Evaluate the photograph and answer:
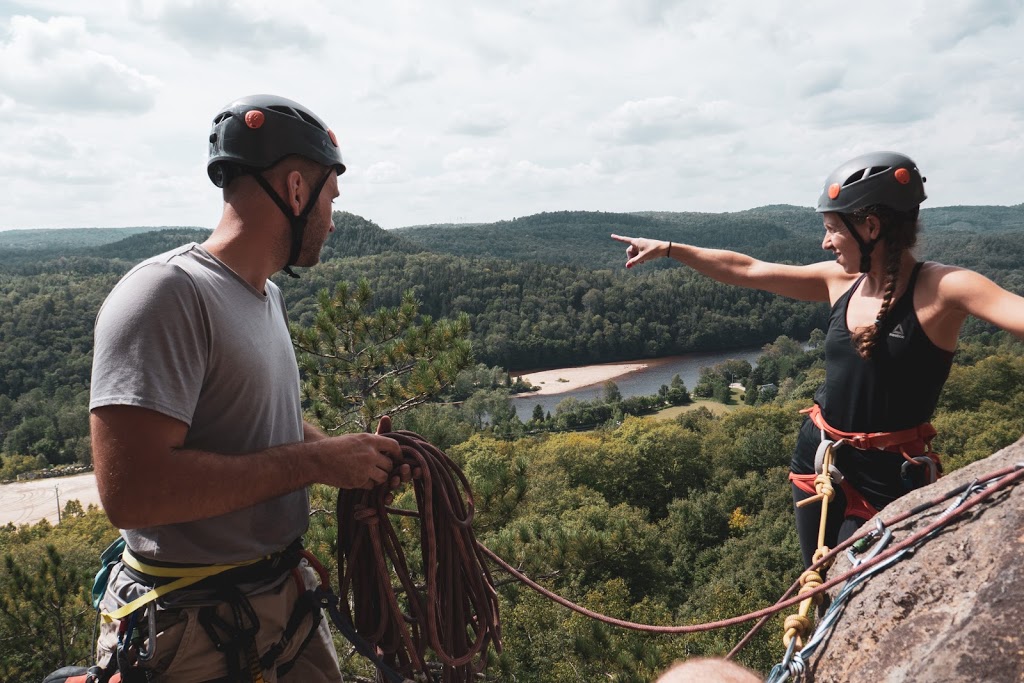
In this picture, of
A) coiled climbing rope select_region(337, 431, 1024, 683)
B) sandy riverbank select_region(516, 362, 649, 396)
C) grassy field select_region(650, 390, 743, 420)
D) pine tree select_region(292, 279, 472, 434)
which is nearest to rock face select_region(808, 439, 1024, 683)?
coiled climbing rope select_region(337, 431, 1024, 683)

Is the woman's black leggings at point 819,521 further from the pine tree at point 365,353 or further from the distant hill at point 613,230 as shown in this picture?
the distant hill at point 613,230

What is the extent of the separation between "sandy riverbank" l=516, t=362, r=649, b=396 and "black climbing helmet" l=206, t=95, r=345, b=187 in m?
73.0

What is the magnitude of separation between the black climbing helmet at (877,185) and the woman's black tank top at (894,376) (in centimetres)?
24

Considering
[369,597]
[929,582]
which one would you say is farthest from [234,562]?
[929,582]

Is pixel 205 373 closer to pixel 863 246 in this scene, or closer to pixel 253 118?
pixel 253 118

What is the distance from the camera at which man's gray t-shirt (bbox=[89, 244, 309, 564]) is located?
1398 millimetres

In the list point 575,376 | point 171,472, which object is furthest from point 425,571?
point 575,376

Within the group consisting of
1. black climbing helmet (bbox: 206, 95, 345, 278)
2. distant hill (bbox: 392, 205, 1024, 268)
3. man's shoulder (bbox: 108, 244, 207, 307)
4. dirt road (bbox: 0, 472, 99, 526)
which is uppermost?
distant hill (bbox: 392, 205, 1024, 268)

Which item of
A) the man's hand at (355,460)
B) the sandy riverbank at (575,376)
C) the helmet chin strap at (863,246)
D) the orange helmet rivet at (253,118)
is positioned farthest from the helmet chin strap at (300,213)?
the sandy riverbank at (575,376)

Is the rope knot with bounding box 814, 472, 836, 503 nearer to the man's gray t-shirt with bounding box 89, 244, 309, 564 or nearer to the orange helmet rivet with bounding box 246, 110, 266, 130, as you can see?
the man's gray t-shirt with bounding box 89, 244, 309, 564

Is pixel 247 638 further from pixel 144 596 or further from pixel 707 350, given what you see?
pixel 707 350

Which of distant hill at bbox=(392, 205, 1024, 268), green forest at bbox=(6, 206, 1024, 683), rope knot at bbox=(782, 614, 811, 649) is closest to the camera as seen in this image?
rope knot at bbox=(782, 614, 811, 649)

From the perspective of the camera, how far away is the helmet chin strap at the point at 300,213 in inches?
68.4

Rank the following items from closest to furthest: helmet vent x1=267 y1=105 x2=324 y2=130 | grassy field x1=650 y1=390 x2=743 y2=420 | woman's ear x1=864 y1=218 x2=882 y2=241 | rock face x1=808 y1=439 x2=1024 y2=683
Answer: rock face x1=808 y1=439 x2=1024 y2=683
helmet vent x1=267 y1=105 x2=324 y2=130
woman's ear x1=864 y1=218 x2=882 y2=241
grassy field x1=650 y1=390 x2=743 y2=420
